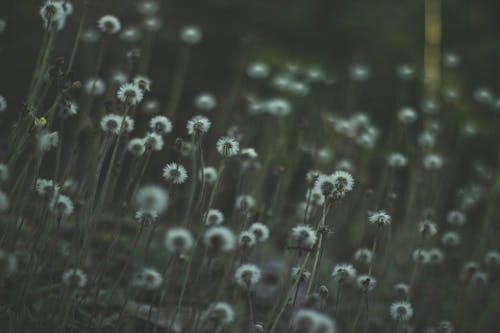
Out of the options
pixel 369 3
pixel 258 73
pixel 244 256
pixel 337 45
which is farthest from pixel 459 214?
pixel 369 3

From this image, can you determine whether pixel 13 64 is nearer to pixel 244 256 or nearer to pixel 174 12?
pixel 174 12

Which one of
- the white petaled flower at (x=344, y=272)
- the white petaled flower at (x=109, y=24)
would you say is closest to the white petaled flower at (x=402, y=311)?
the white petaled flower at (x=344, y=272)

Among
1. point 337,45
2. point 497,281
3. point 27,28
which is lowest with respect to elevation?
point 497,281

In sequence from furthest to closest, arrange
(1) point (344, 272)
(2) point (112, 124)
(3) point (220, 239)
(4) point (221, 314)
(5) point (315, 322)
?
(2) point (112, 124)
(1) point (344, 272)
(4) point (221, 314)
(3) point (220, 239)
(5) point (315, 322)

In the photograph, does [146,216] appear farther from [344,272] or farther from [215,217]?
[344,272]

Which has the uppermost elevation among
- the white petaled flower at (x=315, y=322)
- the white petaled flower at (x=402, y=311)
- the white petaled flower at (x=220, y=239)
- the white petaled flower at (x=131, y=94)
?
the white petaled flower at (x=131, y=94)

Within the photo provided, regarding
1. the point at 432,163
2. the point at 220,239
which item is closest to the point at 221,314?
the point at 220,239

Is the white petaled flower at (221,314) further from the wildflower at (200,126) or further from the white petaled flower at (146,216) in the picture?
the wildflower at (200,126)

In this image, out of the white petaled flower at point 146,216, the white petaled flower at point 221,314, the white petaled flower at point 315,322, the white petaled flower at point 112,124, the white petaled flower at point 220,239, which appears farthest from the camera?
the white petaled flower at point 112,124
